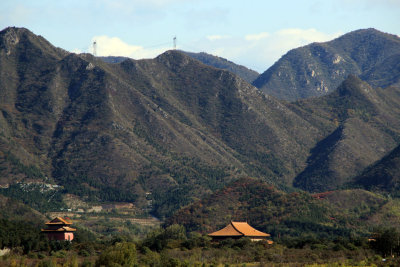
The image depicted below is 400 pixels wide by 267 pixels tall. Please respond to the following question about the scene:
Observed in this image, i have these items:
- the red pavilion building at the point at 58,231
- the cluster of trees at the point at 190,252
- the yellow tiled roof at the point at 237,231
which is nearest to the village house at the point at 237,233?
the yellow tiled roof at the point at 237,231

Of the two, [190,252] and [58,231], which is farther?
[58,231]

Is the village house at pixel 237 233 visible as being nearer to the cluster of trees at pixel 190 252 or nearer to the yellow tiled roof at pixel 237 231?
the yellow tiled roof at pixel 237 231

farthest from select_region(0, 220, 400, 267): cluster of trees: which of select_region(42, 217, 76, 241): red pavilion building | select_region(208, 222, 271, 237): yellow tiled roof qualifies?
select_region(208, 222, 271, 237): yellow tiled roof

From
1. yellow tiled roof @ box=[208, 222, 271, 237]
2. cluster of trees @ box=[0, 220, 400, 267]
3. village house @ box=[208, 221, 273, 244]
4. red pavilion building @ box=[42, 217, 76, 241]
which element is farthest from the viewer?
yellow tiled roof @ box=[208, 222, 271, 237]

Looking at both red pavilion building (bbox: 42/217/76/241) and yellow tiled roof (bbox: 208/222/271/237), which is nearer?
red pavilion building (bbox: 42/217/76/241)

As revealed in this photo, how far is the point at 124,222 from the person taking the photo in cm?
19688

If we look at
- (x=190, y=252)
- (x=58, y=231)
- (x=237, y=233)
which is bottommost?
(x=237, y=233)

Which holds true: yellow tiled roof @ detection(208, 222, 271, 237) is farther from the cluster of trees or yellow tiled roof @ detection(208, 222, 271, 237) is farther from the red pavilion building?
the red pavilion building

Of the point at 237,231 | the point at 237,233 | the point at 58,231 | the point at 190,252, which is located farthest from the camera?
the point at 237,231

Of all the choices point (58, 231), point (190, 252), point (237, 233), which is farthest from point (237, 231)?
point (58, 231)

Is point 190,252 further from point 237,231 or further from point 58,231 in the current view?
point 58,231

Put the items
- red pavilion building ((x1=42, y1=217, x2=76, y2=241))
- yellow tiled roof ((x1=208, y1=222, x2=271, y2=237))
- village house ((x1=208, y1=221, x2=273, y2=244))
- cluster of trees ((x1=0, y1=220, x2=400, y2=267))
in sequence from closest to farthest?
cluster of trees ((x1=0, y1=220, x2=400, y2=267)), village house ((x1=208, y1=221, x2=273, y2=244)), red pavilion building ((x1=42, y1=217, x2=76, y2=241)), yellow tiled roof ((x1=208, y1=222, x2=271, y2=237))

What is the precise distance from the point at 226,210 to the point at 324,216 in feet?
82.4

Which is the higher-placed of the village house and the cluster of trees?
the cluster of trees
